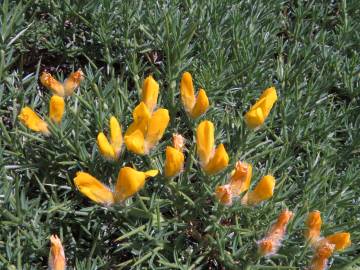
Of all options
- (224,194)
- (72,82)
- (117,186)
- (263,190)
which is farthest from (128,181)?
(72,82)

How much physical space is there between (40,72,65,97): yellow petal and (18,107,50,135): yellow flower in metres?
0.15

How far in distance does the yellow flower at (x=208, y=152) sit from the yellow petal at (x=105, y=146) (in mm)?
254

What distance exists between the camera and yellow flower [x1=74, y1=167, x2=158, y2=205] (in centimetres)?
152

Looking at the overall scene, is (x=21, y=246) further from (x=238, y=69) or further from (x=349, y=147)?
(x=349, y=147)

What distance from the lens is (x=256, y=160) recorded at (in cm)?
194

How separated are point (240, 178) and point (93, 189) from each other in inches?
16.1

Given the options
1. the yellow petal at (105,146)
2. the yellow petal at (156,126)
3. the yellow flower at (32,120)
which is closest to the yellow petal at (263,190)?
the yellow petal at (156,126)

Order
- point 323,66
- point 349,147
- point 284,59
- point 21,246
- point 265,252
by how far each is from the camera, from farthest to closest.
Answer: point 284,59 < point 323,66 < point 349,147 < point 21,246 < point 265,252

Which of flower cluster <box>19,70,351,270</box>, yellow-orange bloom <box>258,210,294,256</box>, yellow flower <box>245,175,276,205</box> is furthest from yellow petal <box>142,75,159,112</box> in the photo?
yellow-orange bloom <box>258,210,294,256</box>

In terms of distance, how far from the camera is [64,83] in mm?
1921

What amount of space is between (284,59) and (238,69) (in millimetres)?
359

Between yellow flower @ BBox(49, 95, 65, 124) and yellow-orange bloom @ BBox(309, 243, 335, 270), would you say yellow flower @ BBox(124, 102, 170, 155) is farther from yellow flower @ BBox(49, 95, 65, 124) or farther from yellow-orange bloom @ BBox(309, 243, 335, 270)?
yellow-orange bloom @ BBox(309, 243, 335, 270)

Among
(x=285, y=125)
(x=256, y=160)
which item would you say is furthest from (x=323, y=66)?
(x=256, y=160)

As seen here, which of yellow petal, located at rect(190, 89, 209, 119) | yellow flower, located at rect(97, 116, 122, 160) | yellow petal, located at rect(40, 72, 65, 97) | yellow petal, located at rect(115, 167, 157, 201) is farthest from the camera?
yellow petal, located at rect(40, 72, 65, 97)
